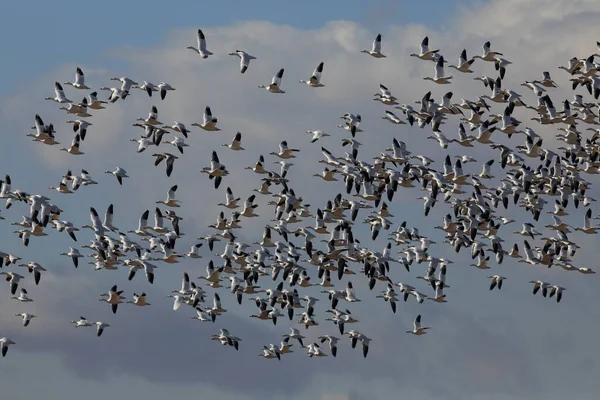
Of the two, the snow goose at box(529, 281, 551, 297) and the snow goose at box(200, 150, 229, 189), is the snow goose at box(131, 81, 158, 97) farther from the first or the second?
the snow goose at box(529, 281, 551, 297)

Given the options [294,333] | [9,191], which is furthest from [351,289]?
[9,191]

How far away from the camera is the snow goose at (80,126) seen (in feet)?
283

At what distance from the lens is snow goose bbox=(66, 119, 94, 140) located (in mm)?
86338

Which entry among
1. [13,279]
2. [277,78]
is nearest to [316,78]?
[277,78]

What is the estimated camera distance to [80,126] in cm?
8656

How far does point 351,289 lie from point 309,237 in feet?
18.5

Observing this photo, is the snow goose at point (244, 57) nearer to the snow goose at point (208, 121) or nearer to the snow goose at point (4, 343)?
the snow goose at point (208, 121)

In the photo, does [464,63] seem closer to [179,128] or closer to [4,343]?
[179,128]

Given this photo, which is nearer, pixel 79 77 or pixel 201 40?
pixel 201 40

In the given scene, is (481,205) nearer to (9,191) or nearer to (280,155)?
(280,155)

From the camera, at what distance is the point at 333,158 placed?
8756 centimetres

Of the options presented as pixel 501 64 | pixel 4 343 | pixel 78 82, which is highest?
pixel 501 64

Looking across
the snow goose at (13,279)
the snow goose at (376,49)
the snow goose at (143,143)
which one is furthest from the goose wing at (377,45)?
the snow goose at (13,279)

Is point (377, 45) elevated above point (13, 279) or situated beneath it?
elevated above
